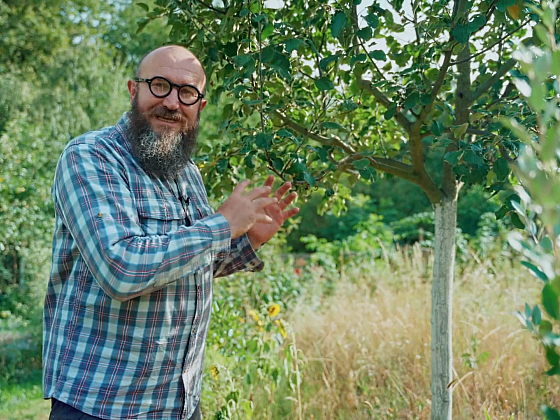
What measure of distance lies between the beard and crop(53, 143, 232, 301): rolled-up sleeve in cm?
16

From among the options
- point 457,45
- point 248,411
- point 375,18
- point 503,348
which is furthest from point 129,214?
point 503,348

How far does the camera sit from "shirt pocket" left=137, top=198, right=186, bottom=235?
1495 millimetres

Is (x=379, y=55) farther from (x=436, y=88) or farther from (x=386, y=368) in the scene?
(x=386, y=368)

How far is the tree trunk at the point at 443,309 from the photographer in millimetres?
2191

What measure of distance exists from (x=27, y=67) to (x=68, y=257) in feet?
44.4

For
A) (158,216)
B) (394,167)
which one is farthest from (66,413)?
(394,167)

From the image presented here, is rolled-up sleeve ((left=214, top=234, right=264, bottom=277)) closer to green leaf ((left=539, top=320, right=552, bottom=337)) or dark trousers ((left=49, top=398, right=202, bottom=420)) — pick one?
dark trousers ((left=49, top=398, right=202, bottom=420))

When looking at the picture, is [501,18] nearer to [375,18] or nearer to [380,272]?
[375,18]

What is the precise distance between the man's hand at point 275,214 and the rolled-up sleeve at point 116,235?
1.27 ft

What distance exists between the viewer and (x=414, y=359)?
3.55 metres

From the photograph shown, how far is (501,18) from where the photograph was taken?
1641 millimetres

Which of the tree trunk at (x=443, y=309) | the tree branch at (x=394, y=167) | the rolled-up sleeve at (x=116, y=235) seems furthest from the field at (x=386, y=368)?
the rolled-up sleeve at (x=116, y=235)

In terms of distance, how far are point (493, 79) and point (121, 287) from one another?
1.51 meters

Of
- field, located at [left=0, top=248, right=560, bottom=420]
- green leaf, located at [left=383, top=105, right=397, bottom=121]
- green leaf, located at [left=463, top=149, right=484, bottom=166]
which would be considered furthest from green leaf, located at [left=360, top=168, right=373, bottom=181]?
field, located at [left=0, top=248, right=560, bottom=420]
